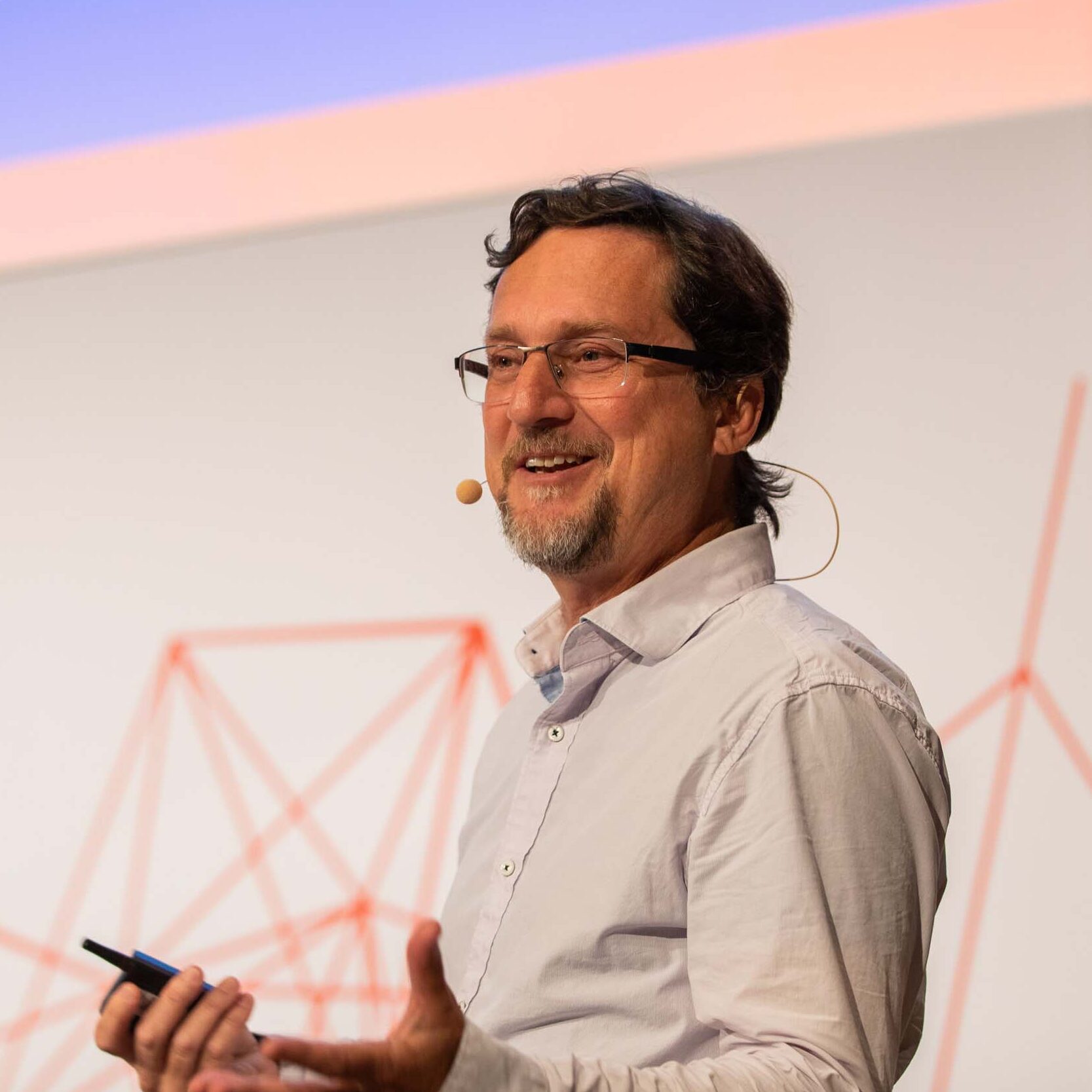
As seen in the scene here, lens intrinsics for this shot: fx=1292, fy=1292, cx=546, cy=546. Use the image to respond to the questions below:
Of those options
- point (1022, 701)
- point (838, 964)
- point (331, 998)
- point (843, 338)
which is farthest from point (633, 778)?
point (331, 998)

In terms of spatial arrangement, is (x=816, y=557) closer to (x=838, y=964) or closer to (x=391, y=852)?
(x=391, y=852)

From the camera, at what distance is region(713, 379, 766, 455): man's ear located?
4.25ft

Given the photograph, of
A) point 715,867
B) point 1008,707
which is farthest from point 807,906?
point 1008,707

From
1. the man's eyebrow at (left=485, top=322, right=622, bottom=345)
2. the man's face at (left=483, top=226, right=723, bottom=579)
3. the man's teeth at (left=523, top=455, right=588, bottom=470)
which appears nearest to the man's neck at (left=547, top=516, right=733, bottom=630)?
the man's face at (left=483, top=226, right=723, bottom=579)

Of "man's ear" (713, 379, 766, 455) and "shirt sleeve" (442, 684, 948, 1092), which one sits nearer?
"shirt sleeve" (442, 684, 948, 1092)

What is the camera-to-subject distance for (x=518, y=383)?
49.3 inches

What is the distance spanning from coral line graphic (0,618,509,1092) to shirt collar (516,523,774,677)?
47.7 inches

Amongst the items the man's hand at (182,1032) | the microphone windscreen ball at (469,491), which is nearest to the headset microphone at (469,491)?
the microphone windscreen ball at (469,491)

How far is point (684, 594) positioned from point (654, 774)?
0.21m

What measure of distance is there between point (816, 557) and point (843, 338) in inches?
14.8

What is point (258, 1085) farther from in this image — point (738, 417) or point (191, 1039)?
point (738, 417)

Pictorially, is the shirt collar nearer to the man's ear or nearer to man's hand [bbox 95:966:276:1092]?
the man's ear

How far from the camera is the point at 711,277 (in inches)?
50.5

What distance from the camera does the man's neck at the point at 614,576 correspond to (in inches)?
48.7
